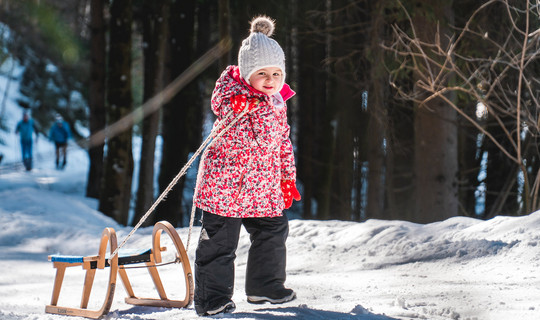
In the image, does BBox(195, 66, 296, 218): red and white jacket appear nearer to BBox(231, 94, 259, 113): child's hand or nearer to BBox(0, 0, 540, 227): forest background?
BBox(231, 94, 259, 113): child's hand

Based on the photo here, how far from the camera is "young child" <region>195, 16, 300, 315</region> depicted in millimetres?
4012

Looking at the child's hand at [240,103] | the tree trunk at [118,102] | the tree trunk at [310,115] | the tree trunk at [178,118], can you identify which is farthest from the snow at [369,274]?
the tree trunk at [310,115]

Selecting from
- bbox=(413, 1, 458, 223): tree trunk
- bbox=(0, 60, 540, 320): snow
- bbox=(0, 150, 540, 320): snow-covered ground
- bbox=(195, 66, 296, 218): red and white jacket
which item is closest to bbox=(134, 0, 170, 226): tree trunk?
bbox=(0, 60, 540, 320): snow

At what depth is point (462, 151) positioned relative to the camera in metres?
13.8

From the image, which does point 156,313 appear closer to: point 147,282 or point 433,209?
point 147,282

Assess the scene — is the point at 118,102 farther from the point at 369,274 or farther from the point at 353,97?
the point at 369,274

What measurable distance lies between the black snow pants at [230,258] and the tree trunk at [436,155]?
5.51 metres

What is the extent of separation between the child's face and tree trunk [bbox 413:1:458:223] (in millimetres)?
5552

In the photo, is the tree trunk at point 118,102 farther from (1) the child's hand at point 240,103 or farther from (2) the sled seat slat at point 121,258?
(1) the child's hand at point 240,103

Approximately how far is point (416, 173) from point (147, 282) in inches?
195

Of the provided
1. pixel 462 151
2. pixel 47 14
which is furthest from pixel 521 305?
pixel 462 151

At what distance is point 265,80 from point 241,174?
575 millimetres

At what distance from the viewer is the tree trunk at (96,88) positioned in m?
14.2

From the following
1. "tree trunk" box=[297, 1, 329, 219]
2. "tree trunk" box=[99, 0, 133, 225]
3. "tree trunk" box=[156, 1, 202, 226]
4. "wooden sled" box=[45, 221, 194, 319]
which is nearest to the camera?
"wooden sled" box=[45, 221, 194, 319]
